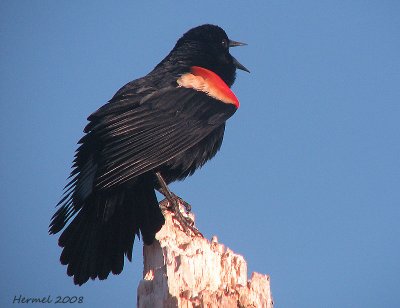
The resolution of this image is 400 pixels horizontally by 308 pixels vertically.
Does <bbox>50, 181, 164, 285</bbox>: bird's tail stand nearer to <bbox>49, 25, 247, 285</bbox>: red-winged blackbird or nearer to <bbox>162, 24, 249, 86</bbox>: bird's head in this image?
<bbox>49, 25, 247, 285</bbox>: red-winged blackbird

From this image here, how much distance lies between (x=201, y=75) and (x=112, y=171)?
1439mm

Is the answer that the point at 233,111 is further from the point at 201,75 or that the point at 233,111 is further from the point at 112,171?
the point at 112,171

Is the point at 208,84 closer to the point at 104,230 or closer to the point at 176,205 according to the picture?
the point at 176,205

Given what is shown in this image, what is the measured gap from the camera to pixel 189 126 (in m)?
4.79

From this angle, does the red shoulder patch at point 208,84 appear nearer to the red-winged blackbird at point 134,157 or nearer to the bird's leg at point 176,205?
the red-winged blackbird at point 134,157

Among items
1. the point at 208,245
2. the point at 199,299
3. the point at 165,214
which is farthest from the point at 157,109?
the point at 199,299

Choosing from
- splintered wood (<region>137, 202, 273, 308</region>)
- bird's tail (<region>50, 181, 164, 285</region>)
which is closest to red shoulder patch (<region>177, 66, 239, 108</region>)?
bird's tail (<region>50, 181, 164, 285</region>)

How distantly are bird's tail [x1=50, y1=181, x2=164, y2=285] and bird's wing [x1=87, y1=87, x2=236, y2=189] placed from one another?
146 mm

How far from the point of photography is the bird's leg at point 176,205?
4.16 meters

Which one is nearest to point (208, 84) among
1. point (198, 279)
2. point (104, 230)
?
point (104, 230)

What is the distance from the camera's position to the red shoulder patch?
5.08m

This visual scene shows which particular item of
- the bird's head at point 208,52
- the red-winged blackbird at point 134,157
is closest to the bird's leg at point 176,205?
the red-winged blackbird at point 134,157

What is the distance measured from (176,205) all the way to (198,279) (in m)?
1.33

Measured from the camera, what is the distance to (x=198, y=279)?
128 inches
